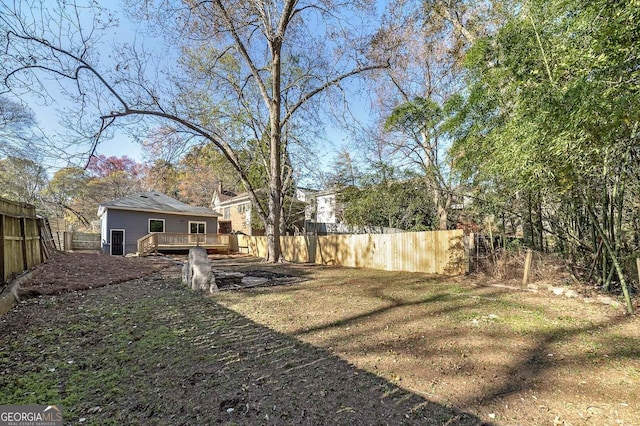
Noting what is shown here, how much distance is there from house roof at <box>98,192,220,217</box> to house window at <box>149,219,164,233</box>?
68 centimetres

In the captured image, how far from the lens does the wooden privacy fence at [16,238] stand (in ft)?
15.7

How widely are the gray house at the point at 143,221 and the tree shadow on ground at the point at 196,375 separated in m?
13.3

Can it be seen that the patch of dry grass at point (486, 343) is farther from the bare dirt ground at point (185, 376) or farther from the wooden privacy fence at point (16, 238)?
the wooden privacy fence at point (16, 238)

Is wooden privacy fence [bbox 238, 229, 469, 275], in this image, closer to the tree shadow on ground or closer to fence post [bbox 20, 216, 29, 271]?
the tree shadow on ground

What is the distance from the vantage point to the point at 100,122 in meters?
7.88

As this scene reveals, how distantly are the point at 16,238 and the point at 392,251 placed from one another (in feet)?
29.6

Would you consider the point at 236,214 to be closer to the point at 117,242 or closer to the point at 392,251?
the point at 117,242

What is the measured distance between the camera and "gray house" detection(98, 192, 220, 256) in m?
16.2

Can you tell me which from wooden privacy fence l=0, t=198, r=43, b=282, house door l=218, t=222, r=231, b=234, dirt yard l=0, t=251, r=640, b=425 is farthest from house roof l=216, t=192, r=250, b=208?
dirt yard l=0, t=251, r=640, b=425

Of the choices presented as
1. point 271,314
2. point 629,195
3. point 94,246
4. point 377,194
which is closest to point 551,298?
point 629,195

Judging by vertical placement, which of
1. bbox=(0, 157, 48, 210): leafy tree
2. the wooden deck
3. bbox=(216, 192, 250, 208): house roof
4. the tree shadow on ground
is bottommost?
the tree shadow on ground

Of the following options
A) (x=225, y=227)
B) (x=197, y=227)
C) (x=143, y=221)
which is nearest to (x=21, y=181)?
(x=143, y=221)

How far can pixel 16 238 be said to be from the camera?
5.43m

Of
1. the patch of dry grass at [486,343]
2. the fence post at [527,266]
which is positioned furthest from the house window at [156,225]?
the fence post at [527,266]
